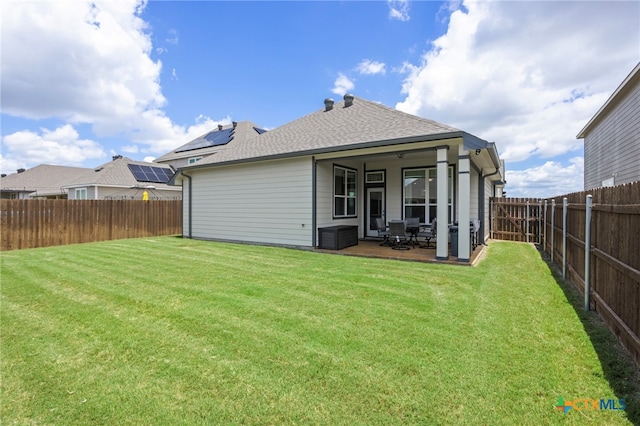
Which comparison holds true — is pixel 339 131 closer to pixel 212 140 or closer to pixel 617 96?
pixel 617 96

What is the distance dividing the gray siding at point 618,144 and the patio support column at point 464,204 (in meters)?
7.01

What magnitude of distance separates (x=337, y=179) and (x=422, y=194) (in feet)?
9.75

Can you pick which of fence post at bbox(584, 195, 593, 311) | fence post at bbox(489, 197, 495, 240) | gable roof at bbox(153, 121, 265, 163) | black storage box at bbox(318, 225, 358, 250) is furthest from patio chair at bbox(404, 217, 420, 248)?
gable roof at bbox(153, 121, 265, 163)

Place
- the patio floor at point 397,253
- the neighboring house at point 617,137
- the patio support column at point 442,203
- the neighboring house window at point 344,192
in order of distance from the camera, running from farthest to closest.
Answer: the neighboring house window at point 344,192 < the neighboring house at point 617,137 < the patio floor at point 397,253 < the patio support column at point 442,203

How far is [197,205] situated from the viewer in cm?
1268

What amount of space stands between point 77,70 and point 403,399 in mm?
13857

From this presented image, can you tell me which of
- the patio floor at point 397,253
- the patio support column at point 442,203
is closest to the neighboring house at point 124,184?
the patio floor at point 397,253

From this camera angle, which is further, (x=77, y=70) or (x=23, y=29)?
(x=77, y=70)

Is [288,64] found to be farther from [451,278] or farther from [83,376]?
[83,376]

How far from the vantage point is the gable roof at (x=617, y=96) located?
9584 millimetres

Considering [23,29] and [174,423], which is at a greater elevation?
[23,29]

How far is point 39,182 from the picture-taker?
27312 mm

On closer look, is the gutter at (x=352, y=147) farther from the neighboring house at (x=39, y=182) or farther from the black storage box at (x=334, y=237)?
the neighboring house at (x=39, y=182)

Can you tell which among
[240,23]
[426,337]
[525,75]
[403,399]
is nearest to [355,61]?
[240,23]
